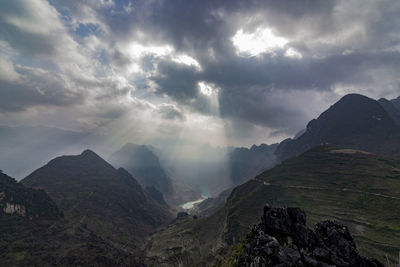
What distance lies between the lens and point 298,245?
45.1 meters

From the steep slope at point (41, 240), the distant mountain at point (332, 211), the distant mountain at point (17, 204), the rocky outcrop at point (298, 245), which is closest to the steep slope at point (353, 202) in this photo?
the distant mountain at point (332, 211)

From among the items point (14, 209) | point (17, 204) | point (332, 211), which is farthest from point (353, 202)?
point (17, 204)

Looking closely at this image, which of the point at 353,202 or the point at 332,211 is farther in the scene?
the point at 353,202

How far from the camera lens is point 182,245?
180125 mm

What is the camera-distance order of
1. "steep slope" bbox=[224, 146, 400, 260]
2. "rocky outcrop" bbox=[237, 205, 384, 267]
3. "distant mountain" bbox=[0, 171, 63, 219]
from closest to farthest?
"rocky outcrop" bbox=[237, 205, 384, 267] < "steep slope" bbox=[224, 146, 400, 260] < "distant mountain" bbox=[0, 171, 63, 219]

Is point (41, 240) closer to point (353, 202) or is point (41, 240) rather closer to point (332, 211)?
point (332, 211)

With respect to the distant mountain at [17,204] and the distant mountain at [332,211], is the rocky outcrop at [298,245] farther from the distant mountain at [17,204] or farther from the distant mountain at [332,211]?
the distant mountain at [17,204]

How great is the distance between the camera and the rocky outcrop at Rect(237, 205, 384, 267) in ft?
117

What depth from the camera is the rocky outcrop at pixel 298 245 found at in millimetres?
35531

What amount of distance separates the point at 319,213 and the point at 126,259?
162 metres

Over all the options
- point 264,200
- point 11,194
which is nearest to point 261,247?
point 264,200

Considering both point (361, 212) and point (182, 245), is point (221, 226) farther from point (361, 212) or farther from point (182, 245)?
point (361, 212)

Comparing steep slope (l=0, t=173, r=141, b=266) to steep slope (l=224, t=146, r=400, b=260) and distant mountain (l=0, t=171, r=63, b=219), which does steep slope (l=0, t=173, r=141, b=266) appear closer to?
distant mountain (l=0, t=171, r=63, b=219)

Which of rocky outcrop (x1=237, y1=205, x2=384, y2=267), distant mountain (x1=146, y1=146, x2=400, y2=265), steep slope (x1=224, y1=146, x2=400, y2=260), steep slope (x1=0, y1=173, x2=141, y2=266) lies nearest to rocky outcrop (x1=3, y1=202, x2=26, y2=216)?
steep slope (x1=0, y1=173, x2=141, y2=266)
